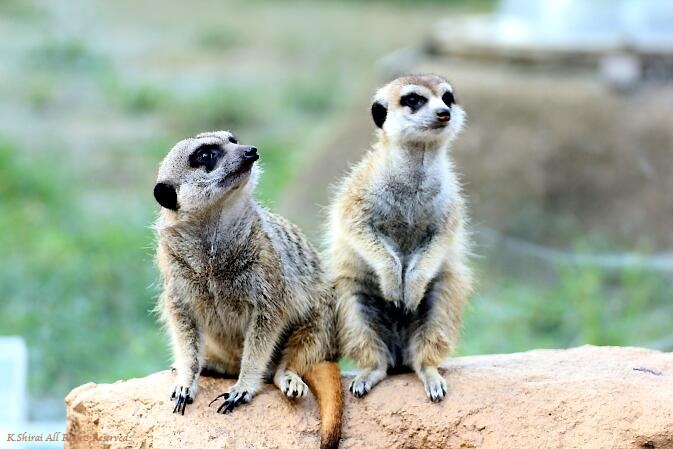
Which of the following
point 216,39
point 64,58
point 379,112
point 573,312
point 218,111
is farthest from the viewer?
point 216,39

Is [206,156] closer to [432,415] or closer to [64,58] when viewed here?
[432,415]

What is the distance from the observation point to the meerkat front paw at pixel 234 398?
319cm

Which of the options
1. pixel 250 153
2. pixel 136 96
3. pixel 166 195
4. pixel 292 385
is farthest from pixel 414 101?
pixel 136 96

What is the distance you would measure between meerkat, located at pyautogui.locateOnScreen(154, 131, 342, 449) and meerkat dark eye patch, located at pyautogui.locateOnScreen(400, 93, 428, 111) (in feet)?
2.03

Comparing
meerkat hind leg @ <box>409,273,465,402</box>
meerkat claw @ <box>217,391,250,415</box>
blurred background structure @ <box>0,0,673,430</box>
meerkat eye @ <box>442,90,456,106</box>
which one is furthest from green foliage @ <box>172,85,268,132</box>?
meerkat claw @ <box>217,391,250,415</box>

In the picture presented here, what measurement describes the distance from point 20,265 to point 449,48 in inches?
128

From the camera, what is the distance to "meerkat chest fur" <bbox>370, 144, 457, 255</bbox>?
3.61 m

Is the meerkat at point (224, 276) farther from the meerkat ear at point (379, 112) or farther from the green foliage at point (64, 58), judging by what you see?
the green foliage at point (64, 58)

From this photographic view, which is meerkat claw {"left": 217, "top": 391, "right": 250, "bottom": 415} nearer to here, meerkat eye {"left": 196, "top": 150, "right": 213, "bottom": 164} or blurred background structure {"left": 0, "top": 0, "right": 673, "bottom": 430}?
meerkat eye {"left": 196, "top": 150, "right": 213, "bottom": 164}

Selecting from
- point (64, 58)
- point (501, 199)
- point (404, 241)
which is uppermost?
point (404, 241)

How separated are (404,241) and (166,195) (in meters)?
0.87

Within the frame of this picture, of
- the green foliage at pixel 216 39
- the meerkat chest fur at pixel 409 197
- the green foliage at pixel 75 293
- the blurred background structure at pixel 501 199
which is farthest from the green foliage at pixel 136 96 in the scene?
the meerkat chest fur at pixel 409 197

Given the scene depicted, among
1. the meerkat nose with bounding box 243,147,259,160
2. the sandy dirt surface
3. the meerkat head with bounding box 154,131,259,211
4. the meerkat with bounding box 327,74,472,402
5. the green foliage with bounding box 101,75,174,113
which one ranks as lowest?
the green foliage with bounding box 101,75,174,113

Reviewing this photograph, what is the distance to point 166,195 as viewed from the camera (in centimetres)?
327
